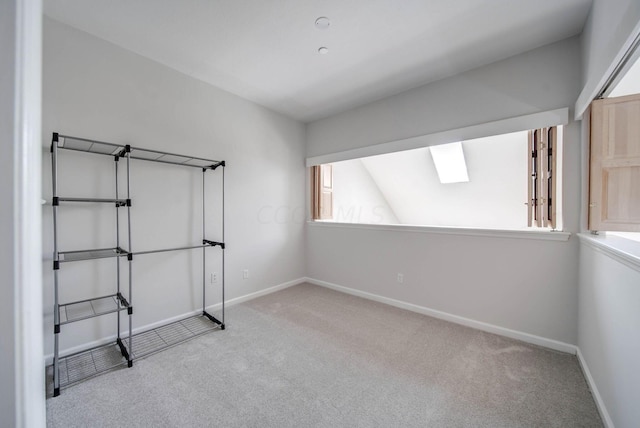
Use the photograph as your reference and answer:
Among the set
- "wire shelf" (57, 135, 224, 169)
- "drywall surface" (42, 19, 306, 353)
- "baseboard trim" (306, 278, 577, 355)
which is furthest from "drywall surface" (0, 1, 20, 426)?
"baseboard trim" (306, 278, 577, 355)

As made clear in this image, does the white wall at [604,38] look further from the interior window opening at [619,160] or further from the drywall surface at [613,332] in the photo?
the drywall surface at [613,332]

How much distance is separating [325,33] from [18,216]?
224 cm

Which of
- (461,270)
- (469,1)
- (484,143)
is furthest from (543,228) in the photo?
(469,1)

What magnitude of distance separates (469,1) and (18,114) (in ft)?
7.89

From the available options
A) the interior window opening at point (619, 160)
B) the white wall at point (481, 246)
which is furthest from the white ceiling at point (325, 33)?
the interior window opening at point (619, 160)

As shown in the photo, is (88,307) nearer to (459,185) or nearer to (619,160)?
(619,160)

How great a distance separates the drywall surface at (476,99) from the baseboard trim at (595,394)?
1974 millimetres

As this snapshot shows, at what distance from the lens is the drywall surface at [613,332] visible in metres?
1.18

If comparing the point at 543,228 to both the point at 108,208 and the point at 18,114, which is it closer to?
the point at 18,114

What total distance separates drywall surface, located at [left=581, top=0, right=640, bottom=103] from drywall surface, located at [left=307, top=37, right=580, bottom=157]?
16cm

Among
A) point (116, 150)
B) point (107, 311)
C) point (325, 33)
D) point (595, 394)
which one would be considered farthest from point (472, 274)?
point (116, 150)

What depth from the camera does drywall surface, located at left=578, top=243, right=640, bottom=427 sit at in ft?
3.88

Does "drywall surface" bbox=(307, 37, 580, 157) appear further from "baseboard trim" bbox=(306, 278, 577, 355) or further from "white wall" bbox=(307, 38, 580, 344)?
"baseboard trim" bbox=(306, 278, 577, 355)

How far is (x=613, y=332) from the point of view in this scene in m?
1.41
